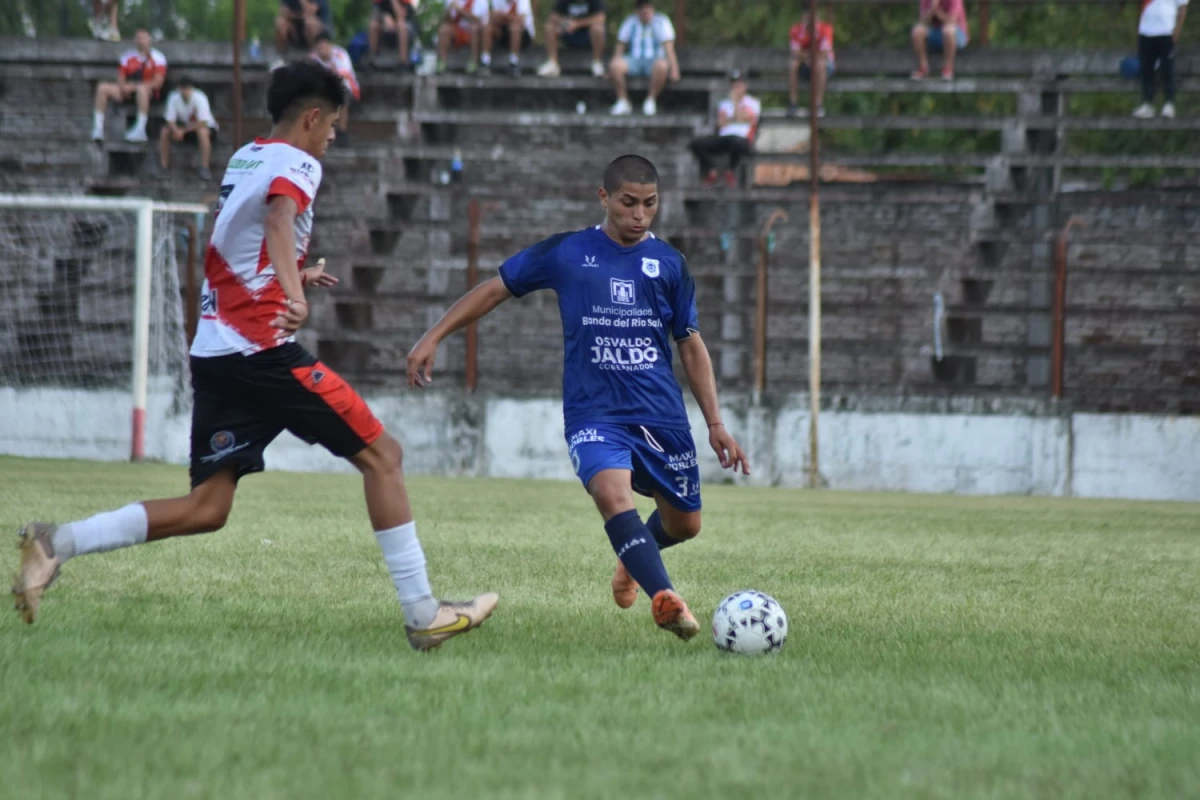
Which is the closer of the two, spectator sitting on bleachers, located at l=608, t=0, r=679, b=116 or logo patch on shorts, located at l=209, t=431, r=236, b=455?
logo patch on shorts, located at l=209, t=431, r=236, b=455

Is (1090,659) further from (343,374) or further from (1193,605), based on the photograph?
(343,374)

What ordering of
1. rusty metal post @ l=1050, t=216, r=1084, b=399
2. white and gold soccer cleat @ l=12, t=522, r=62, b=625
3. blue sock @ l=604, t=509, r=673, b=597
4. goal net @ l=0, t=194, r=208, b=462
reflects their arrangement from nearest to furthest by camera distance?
white and gold soccer cleat @ l=12, t=522, r=62, b=625 → blue sock @ l=604, t=509, r=673, b=597 → goal net @ l=0, t=194, r=208, b=462 → rusty metal post @ l=1050, t=216, r=1084, b=399

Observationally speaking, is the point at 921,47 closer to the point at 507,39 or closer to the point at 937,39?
the point at 937,39

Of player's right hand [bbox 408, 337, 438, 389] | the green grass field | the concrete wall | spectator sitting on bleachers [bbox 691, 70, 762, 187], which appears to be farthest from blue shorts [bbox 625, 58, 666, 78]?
player's right hand [bbox 408, 337, 438, 389]

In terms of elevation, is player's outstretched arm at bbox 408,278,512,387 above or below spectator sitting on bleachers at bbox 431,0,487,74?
below

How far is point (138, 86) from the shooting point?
2436 centimetres

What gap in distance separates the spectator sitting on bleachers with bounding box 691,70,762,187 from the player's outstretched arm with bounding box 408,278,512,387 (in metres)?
15.7

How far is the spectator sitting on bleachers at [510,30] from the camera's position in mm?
24438

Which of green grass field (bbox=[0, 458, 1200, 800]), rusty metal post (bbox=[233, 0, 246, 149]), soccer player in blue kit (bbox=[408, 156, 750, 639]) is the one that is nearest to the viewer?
green grass field (bbox=[0, 458, 1200, 800])

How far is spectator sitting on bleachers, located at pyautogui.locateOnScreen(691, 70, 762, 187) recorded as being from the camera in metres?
22.2

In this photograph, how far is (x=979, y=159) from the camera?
23.0 metres

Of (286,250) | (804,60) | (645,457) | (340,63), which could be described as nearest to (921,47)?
(804,60)

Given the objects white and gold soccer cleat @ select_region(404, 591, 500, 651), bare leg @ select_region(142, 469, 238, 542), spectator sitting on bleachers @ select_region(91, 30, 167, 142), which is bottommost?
white and gold soccer cleat @ select_region(404, 591, 500, 651)

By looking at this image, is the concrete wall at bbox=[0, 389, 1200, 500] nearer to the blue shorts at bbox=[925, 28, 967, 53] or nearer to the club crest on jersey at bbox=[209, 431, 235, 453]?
the blue shorts at bbox=[925, 28, 967, 53]
